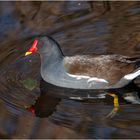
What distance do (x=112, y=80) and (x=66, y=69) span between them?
0.66 metres

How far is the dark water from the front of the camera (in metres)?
6.29

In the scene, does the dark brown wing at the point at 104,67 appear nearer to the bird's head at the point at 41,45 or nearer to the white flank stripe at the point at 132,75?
the white flank stripe at the point at 132,75

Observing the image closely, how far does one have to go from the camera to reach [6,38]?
8.88 m

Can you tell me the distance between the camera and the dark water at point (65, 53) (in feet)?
20.6

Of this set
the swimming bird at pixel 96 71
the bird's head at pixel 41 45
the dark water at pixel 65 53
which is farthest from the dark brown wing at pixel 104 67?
the bird's head at pixel 41 45

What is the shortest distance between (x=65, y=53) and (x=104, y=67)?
122 cm

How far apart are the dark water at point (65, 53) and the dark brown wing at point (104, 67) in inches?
12.4

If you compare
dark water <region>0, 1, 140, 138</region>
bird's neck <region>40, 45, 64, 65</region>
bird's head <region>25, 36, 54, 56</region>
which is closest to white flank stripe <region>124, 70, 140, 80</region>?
dark water <region>0, 1, 140, 138</region>

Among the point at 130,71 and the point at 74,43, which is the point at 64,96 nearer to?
the point at 130,71

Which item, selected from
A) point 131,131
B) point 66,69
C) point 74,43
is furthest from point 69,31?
point 131,131

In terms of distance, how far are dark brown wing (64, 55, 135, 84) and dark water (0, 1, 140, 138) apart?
0.32 m

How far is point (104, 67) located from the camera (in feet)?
23.2

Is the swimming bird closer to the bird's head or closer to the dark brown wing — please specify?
the dark brown wing

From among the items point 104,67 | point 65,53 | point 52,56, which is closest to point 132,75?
point 104,67
